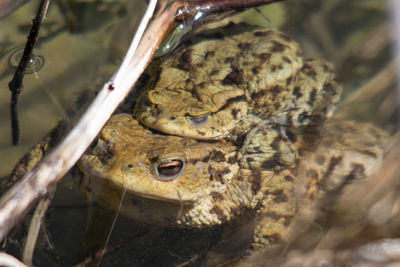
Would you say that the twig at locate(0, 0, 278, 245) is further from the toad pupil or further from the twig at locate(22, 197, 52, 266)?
the toad pupil

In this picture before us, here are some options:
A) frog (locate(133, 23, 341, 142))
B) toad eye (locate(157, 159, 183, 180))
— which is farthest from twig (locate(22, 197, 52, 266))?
frog (locate(133, 23, 341, 142))

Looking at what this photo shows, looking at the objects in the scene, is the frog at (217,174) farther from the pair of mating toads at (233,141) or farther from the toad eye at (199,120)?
the toad eye at (199,120)

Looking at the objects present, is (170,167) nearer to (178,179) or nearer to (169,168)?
(169,168)

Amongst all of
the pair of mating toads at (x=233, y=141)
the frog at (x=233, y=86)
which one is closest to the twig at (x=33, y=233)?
the pair of mating toads at (x=233, y=141)

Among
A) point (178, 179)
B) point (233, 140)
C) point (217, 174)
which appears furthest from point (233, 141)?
point (178, 179)

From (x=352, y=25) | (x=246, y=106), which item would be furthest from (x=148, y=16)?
(x=352, y=25)

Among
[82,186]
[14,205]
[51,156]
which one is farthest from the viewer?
[82,186]

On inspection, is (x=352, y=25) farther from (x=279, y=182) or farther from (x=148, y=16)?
(x=148, y=16)

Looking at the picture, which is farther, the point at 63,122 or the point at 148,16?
the point at 63,122
